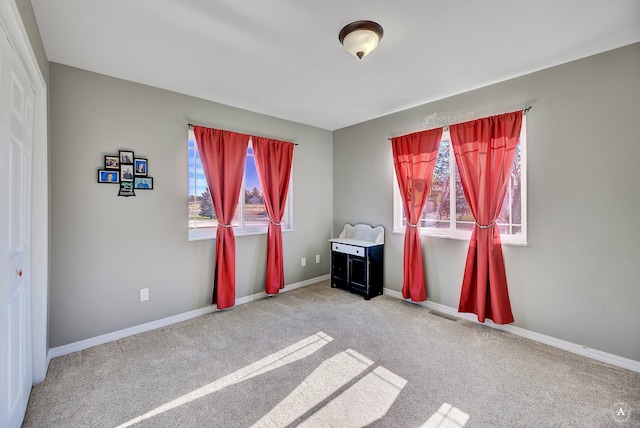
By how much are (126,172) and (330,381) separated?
8.87 feet

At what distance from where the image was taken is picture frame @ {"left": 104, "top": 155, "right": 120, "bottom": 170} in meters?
2.69

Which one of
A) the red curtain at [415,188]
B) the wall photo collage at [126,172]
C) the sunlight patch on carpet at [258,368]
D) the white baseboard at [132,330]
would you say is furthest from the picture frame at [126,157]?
the red curtain at [415,188]

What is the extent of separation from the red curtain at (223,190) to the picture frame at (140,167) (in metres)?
0.58

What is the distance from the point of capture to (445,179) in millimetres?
3469

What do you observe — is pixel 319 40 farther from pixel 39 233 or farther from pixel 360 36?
pixel 39 233

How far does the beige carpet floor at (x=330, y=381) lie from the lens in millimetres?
1762

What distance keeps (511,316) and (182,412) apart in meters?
3.02

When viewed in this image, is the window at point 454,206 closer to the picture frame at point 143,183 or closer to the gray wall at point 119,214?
the gray wall at point 119,214

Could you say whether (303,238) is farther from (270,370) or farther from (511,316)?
(511,316)

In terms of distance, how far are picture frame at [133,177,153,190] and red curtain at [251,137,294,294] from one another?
129 cm

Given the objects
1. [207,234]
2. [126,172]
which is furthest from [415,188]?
[126,172]

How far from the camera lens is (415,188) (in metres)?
3.57

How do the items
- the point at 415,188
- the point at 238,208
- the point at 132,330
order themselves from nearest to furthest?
the point at 132,330 → the point at 415,188 → the point at 238,208

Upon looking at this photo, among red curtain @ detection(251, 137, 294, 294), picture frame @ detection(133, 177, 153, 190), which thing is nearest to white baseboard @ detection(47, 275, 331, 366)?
red curtain @ detection(251, 137, 294, 294)
